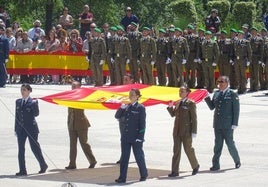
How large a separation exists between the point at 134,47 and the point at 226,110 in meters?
15.5

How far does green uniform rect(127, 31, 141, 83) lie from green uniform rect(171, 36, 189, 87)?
1.36m

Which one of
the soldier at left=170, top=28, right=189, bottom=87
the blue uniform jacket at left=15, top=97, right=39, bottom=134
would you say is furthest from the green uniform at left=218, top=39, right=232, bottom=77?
the blue uniform jacket at left=15, top=97, right=39, bottom=134

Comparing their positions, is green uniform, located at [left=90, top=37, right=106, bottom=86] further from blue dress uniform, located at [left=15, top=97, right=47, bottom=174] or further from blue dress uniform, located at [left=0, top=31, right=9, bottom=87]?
blue dress uniform, located at [left=15, top=97, right=47, bottom=174]

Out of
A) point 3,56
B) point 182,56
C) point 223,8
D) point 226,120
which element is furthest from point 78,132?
point 223,8

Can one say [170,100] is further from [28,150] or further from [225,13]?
[225,13]

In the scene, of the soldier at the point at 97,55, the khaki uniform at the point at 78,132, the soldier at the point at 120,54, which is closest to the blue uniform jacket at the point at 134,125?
the khaki uniform at the point at 78,132

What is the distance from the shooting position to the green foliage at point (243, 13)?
4206cm

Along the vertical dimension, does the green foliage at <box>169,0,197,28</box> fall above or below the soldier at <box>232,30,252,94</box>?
above

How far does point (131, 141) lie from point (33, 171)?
228 cm

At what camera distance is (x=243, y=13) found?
42.2 m

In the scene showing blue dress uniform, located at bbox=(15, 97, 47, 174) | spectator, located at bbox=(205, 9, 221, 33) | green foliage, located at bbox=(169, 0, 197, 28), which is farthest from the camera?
green foliage, located at bbox=(169, 0, 197, 28)

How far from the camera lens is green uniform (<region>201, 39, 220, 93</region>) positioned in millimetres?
33562

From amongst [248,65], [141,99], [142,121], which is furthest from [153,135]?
[248,65]

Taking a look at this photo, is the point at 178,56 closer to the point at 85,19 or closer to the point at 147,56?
the point at 147,56
